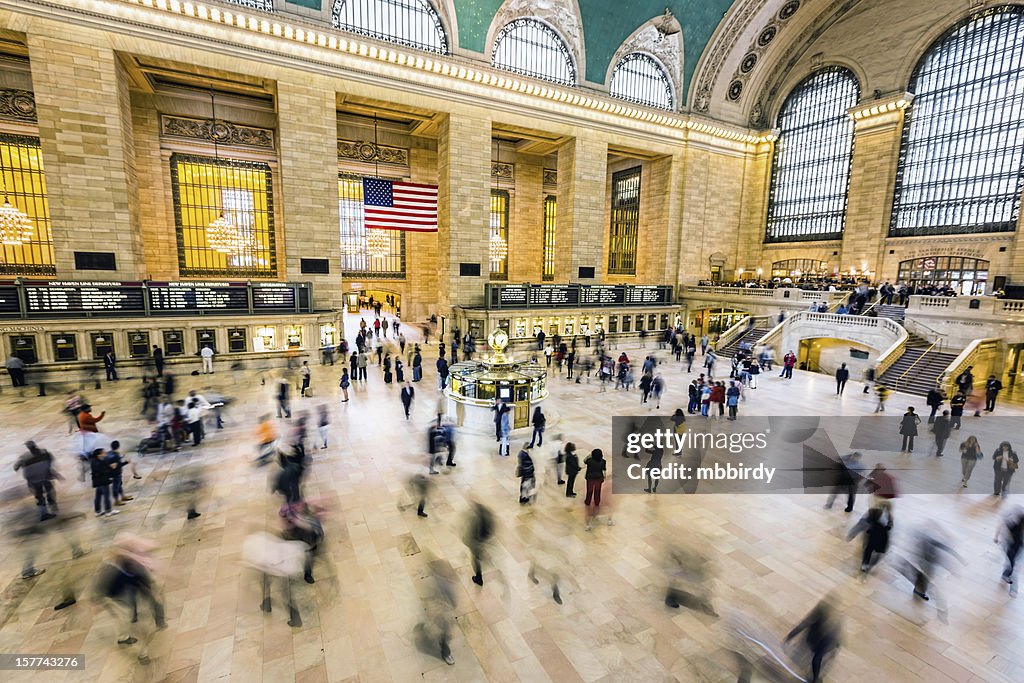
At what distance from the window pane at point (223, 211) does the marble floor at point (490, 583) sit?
16.8 meters

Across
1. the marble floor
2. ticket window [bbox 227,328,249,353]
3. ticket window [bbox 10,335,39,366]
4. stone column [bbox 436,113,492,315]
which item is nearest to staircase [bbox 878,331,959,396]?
the marble floor

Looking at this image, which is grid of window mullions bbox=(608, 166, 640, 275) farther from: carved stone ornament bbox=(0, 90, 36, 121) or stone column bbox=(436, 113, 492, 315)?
carved stone ornament bbox=(0, 90, 36, 121)

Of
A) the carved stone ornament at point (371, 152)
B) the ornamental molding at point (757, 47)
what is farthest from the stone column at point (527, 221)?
the ornamental molding at point (757, 47)

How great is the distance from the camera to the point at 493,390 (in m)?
10.9

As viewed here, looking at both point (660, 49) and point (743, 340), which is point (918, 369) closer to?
point (743, 340)

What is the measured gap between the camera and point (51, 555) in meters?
5.95

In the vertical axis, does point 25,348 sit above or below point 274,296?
below

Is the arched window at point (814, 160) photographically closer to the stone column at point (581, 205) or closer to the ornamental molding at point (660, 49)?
the ornamental molding at point (660, 49)

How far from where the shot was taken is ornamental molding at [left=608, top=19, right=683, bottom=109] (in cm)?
2533

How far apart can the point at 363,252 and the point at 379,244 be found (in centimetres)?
309

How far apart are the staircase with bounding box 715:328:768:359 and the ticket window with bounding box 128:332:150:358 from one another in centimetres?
2374

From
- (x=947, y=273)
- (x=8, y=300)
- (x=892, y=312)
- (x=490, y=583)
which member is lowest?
(x=490, y=583)

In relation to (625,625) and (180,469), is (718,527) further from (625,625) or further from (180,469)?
(180,469)

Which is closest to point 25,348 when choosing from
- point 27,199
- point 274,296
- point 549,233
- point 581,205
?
point 274,296
